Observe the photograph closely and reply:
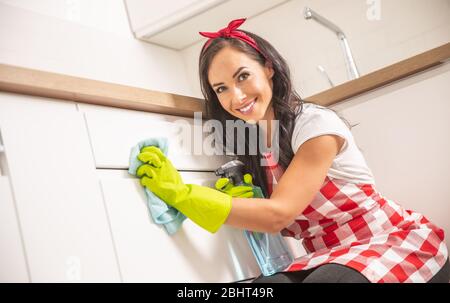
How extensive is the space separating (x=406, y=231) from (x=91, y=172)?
26.8 inches

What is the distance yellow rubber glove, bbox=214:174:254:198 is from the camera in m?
1.16

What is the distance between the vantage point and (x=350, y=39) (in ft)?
6.02

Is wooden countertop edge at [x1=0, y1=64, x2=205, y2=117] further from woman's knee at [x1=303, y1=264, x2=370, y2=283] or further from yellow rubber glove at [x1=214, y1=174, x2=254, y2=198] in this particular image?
woman's knee at [x1=303, y1=264, x2=370, y2=283]

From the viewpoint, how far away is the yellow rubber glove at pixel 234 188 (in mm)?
1162

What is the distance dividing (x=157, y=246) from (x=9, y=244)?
293mm

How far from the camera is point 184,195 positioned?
971mm

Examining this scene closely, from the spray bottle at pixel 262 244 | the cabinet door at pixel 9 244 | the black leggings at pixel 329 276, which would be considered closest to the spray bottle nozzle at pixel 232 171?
the spray bottle at pixel 262 244

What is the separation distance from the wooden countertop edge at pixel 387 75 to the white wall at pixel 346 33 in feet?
1.43

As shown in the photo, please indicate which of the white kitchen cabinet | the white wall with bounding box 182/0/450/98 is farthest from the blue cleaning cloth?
the white wall with bounding box 182/0/450/98

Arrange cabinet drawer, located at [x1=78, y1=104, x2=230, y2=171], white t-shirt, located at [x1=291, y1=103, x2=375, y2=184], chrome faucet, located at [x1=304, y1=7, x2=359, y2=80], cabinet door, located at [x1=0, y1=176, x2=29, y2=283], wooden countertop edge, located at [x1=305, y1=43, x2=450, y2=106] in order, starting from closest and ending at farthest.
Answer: cabinet door, located at [x1=0, y1=176, x2=29, y2=283] < cabinet drawer, located at [x1=78, y1=104, x2=230, y2=171] < white t-shirt, located at [x1=291, y1=103, x2=375, y2=184] < wooden countertop edge, located at [x1=305, y1=43, x2=450, y2=106] < chrome faucet, located at [x1=304, y1=7, x2=359, y2=80]

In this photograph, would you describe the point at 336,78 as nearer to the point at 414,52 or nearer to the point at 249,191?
the point at 414,52

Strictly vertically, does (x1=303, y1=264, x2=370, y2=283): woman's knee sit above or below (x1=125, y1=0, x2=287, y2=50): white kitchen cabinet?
below

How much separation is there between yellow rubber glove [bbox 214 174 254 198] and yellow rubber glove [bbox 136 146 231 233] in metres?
0.17
